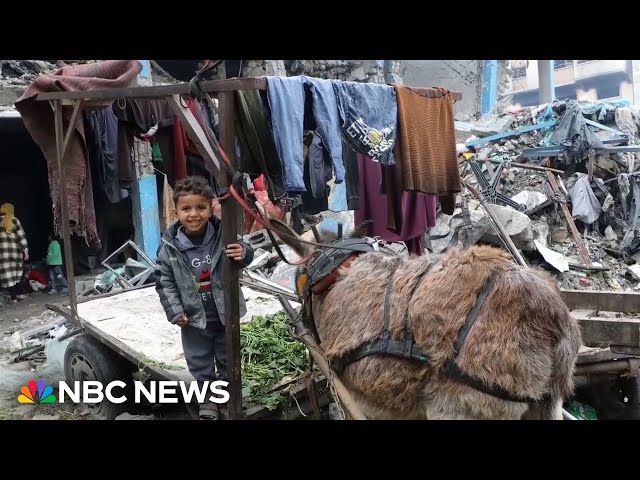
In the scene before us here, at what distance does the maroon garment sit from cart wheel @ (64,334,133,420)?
2538 millimetres

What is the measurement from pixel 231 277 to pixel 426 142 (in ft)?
6.39

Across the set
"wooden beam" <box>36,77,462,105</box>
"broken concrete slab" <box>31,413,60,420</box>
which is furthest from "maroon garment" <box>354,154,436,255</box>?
"broken concrete slab" <box>31,413,60,420</box>

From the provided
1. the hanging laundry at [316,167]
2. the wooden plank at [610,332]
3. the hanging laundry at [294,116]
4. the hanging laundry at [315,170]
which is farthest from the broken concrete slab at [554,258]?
the hanging laundry at [294,116]

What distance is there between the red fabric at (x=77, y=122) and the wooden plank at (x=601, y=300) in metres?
3.82

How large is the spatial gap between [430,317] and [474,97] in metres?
16.5

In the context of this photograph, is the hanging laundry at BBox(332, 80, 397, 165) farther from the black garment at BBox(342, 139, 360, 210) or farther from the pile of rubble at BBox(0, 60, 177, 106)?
the pile of rubble at BBox(0, 60, 177, 106)

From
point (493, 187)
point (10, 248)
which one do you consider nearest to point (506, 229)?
point (493, 187)

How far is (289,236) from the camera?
3359mm

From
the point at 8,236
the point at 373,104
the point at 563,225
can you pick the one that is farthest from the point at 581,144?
the point at 8,236

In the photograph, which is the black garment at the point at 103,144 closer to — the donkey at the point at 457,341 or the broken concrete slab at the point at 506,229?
the donkey at the point at 457,341

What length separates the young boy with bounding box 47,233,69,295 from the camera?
32.6 feet

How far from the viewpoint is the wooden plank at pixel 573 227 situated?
9.84 m

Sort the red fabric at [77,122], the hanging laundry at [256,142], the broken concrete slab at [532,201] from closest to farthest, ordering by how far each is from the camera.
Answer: the hanging laundry at [256,142]
the red fabric at [77,122]
the broken concrete slab at [532,201]

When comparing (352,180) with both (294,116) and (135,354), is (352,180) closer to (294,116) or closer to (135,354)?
(294,116)
